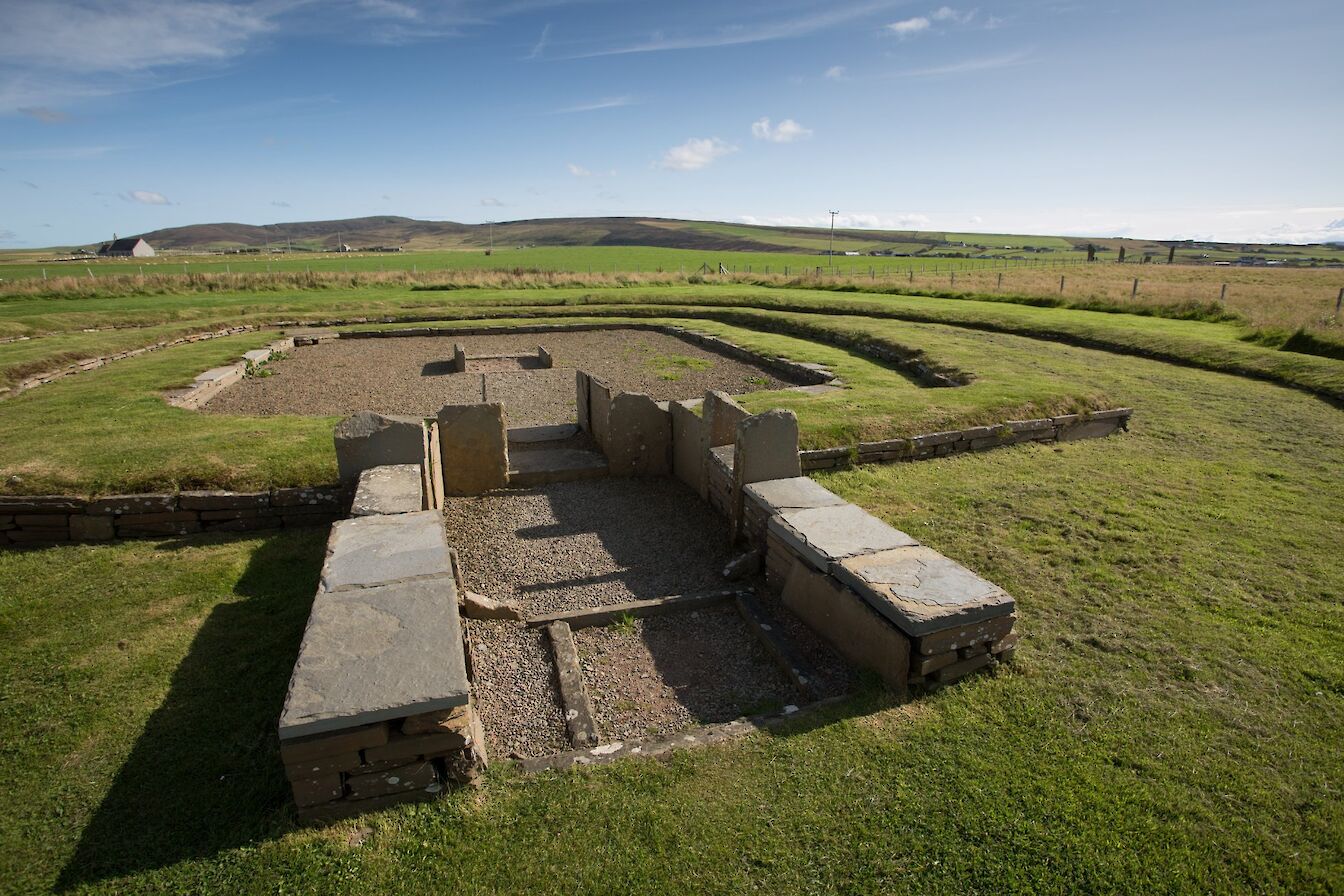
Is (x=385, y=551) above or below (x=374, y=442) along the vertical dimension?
below

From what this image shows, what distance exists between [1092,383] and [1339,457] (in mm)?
4192

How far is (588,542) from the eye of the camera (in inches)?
311

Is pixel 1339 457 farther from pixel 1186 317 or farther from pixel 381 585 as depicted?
pixel 1186 317

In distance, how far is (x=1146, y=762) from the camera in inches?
166

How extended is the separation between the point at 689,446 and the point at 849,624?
4282 millimetres

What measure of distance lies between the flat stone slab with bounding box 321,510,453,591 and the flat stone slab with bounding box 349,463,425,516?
0.87 feet

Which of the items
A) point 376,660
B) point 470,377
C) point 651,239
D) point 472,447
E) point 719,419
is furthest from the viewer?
point 651,239

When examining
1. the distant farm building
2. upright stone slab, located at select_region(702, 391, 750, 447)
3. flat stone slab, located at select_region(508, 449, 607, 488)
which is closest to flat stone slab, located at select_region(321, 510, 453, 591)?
flat stone slab, located at select_region(508, 449, 607, 488)

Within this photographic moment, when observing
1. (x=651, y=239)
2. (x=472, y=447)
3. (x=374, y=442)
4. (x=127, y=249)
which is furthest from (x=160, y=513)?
(x=651, y=239)

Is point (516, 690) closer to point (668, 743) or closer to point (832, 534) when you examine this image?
point (668, 743)

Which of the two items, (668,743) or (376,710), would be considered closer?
(376,710)

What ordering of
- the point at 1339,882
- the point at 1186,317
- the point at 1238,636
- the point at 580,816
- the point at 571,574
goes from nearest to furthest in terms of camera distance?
the point at 1339,882 < the point at 580,816 < the point at 1238,636 < the point at 571,574 < the point at 1186,317

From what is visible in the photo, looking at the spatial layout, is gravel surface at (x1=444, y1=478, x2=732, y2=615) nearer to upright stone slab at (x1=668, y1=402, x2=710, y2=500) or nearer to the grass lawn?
upright stone slab at (x1=668, y1=402, x2=710, y2=500)

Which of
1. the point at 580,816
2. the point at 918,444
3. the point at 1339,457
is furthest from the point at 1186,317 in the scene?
the point at 580,816
